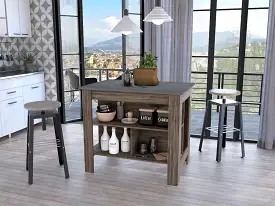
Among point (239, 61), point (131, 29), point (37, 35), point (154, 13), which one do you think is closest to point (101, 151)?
point (131, 29)

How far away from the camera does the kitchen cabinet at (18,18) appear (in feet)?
15.4

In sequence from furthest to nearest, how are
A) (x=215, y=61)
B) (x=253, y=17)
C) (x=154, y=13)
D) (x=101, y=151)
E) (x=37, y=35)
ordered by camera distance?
(x=37, y=35) → (x=215, y=61) → (x=253, y=17) → (x=101, y=151) → (x=154, y=13)

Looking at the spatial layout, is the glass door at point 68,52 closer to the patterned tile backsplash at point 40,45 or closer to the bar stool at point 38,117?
the patterned tile backsplash at point 40,45

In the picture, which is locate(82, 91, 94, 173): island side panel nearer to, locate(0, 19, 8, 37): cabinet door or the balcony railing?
the balcony railing

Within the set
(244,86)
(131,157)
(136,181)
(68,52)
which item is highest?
(68,52)

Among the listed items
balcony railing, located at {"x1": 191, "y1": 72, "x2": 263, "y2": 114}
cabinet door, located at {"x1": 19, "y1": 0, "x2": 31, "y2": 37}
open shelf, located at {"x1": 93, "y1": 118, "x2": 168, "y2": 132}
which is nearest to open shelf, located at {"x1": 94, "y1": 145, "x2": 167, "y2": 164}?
open shelf, located at {"x1": 93, "y1": 118, "x2": 168, "y2": 132}

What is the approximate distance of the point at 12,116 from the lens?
15.1ft

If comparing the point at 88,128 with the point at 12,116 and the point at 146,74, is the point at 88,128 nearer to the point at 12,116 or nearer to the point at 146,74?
the point at 146,74

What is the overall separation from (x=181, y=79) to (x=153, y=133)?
1.39 metres

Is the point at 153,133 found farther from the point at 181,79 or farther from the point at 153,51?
the point at 153,51

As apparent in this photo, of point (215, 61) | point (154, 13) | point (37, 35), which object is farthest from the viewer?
point (37, 35)

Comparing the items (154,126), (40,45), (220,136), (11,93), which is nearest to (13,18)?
(40,45)

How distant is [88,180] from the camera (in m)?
3.24

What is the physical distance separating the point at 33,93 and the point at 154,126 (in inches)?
104
